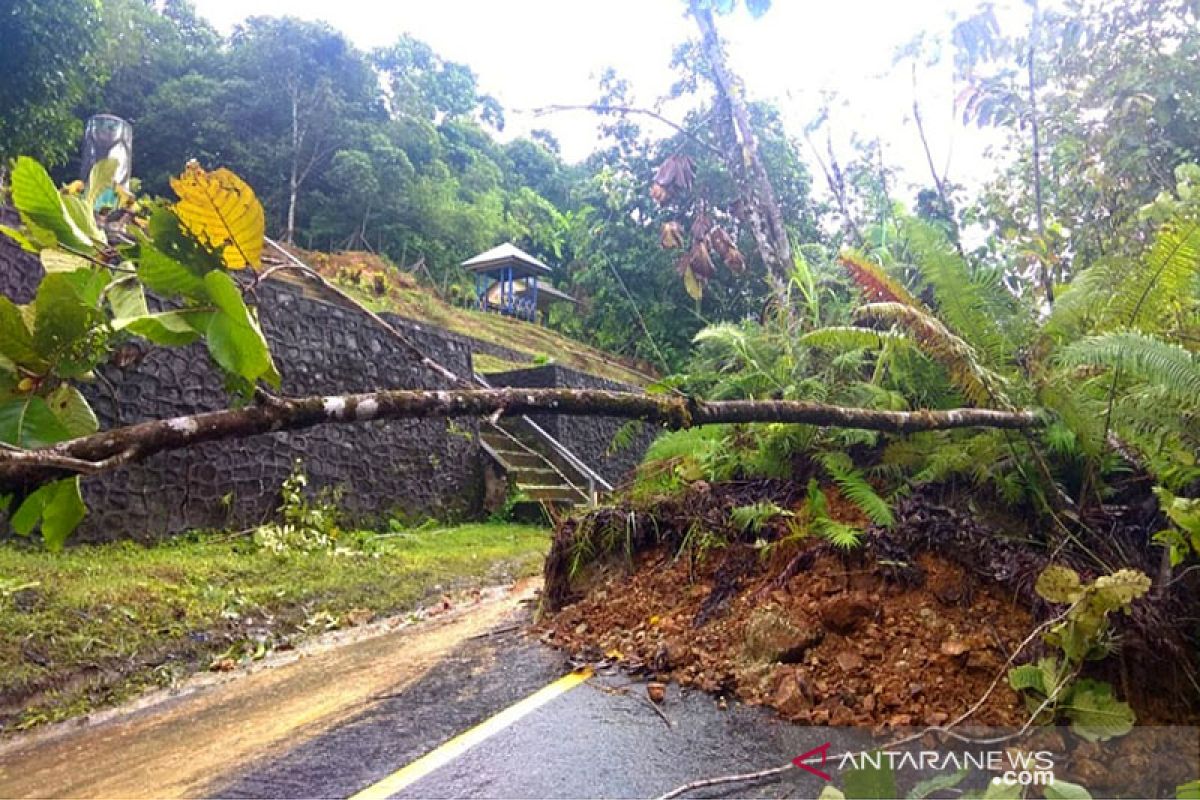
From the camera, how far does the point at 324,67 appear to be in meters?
19.3

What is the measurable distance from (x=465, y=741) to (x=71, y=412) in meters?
1.34

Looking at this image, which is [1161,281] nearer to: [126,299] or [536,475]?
[126,299]

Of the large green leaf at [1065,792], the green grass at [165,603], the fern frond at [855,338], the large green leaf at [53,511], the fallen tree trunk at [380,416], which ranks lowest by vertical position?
the green grass at [165,603]

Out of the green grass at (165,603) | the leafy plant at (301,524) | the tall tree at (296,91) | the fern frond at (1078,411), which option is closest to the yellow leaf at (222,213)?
the fern frond at (1078,411)

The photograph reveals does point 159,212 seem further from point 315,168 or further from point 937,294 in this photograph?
point 315,168

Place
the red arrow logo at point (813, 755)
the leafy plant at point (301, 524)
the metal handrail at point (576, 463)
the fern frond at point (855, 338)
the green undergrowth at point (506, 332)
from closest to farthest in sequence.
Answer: the red arrow logo at point (813, 755) < the fern frond at point (855, 338) < the leafy plant at point (301, 524) < the metal handrail at point (576, 463) < the green undergrowth at point (506, 332)

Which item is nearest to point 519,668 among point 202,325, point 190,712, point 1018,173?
point 190,712

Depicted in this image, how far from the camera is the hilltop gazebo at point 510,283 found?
780 inches

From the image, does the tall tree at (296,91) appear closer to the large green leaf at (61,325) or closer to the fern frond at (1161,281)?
the fern frond at (1161,281)

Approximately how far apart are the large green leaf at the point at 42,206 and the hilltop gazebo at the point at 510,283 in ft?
62.0

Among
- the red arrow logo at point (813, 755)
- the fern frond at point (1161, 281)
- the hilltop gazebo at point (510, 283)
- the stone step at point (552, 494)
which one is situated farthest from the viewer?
the hilltop gazebo at point (510, 283)

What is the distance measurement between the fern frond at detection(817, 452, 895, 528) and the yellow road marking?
992mm

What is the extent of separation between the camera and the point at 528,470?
9977 mm

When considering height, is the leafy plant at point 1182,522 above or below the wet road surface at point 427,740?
above
